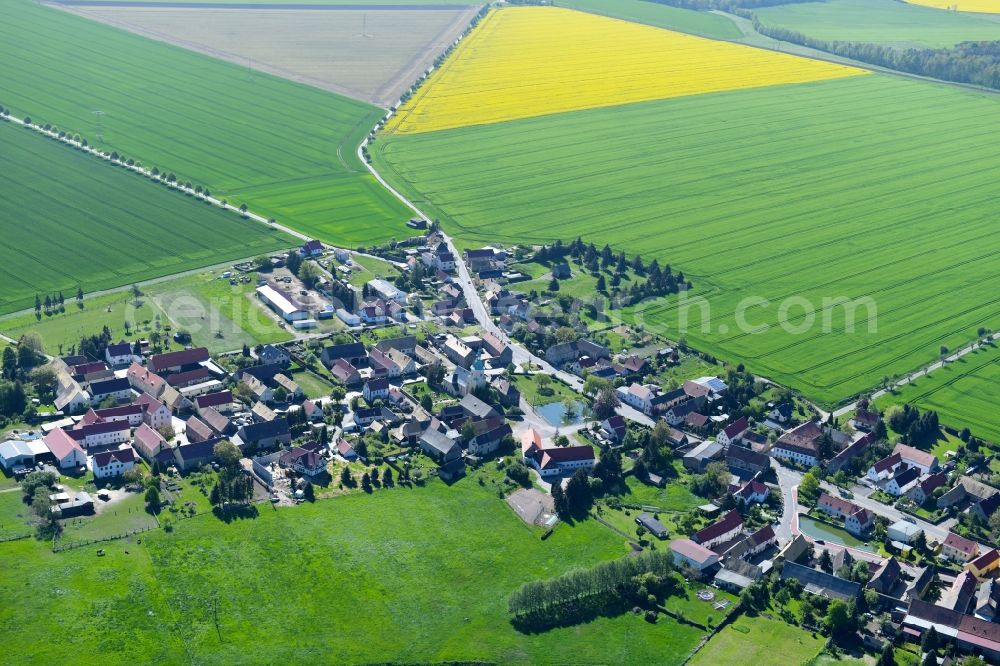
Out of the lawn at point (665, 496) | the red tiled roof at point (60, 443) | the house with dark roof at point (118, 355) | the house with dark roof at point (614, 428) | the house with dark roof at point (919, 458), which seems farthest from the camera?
the house with dark roof at point (118, 355)

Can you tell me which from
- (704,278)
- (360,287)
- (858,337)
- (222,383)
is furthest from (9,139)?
Result: (858,337)

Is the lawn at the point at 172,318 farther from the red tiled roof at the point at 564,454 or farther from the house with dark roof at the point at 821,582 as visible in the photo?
the house with dark roof at the point at 821,582

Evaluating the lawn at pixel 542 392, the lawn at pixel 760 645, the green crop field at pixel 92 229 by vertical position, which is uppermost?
the green crop field at pixel 92 229

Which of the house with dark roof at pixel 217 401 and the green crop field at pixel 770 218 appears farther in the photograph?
the green crop field at pixel 770 218

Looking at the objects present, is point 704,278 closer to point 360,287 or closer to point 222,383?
point 360,287

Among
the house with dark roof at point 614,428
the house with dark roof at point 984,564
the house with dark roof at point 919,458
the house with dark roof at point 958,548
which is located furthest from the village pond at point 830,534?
the house with dark roof at point 614,428

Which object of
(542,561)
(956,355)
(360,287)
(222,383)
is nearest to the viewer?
(542,561)

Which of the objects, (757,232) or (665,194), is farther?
(665,194)
